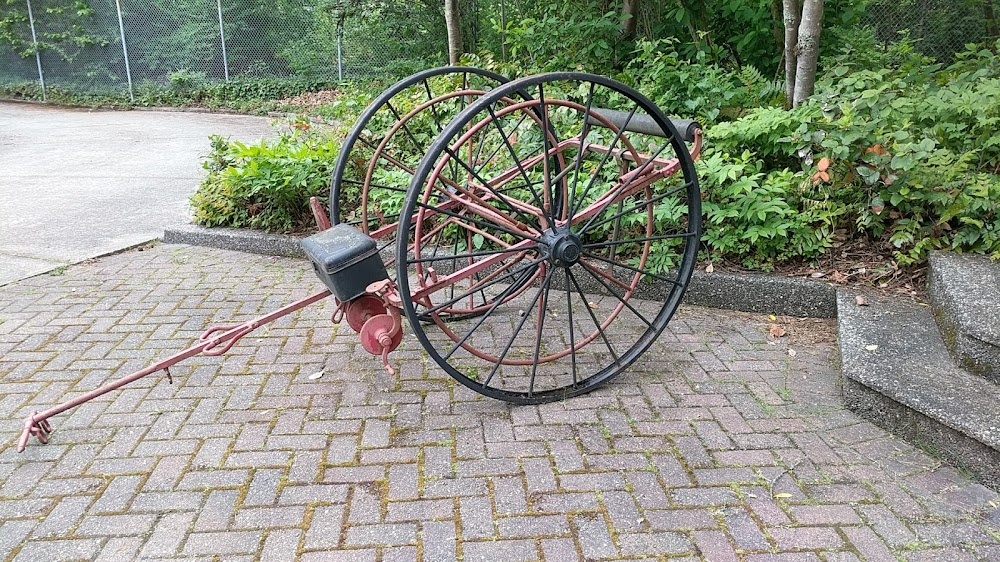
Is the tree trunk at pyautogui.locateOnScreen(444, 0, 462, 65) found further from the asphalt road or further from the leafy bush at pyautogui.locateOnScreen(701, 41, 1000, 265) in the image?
Result: the leafy bush at pyautogui.locateOnScreen(701, 41, 1000, 265)

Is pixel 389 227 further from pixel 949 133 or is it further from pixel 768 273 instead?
pixel 949 133

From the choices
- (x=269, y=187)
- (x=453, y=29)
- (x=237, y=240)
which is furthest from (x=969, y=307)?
(x=453, y=29)

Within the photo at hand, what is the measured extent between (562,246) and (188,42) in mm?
12610

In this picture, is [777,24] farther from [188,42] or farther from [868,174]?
[188,42]

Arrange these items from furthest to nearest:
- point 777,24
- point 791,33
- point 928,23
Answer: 1. point 928,23
2. point 777,24
3. point 791,33

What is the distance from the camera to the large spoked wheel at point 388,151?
3.33 m

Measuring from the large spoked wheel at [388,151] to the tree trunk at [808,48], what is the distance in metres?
2.09

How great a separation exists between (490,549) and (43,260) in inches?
159

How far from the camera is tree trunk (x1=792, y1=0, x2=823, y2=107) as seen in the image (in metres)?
4.63

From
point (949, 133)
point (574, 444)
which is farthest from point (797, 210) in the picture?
point (574, 444)

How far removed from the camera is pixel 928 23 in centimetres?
920

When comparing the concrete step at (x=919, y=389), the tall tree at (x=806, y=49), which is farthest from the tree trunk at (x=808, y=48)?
the concrete step at (x=919, y=389)

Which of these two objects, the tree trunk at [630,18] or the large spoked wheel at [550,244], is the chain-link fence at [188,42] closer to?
the tree trunk at [630,18]

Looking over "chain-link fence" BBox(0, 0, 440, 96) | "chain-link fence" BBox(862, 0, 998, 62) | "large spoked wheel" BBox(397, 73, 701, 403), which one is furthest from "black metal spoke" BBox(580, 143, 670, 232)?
"chain-link fence" BBox(0, 0, 440, 96)
